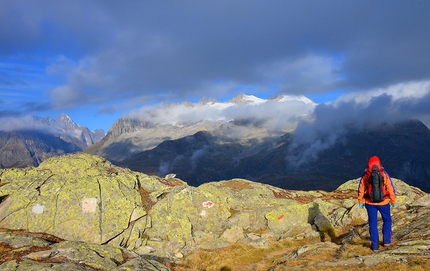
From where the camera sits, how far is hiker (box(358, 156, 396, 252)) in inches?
741

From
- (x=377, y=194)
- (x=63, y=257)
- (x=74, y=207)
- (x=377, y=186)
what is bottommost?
(x=63, y=257)

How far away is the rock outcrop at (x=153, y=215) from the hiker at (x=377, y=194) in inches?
175

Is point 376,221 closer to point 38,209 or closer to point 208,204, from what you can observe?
point 208,204

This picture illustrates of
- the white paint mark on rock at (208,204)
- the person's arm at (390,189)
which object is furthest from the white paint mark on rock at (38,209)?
the person's arm at (390,189)

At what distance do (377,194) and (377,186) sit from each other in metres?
0.54

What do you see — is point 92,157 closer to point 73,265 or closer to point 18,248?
point 18,248

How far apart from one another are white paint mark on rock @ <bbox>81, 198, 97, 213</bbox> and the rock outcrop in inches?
3.8

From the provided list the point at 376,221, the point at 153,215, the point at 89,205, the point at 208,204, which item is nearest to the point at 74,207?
the point at 89,205

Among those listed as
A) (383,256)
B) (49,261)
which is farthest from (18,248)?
(383,256)

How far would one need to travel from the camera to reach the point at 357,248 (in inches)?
802

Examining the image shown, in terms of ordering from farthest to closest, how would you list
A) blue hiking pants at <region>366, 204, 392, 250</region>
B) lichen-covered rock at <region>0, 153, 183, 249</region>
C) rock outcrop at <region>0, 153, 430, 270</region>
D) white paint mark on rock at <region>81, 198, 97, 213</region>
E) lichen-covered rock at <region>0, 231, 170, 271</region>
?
white paint mark on rock at <region>81, 198, 97, 213</region>
rock outcrop at <region>0, 153, 430, 270</region>
lichen-covered rock at <region>0, 153, 183, 249</region>
blue hiking pants at <region>366, 204, 392, 250</region>
lichen-covered rock at <region>0, 231, 170, 271</region>

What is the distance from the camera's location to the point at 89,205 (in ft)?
96.0

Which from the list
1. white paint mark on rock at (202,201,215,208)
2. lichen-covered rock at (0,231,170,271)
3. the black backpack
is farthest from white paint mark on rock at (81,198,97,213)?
the black backpack

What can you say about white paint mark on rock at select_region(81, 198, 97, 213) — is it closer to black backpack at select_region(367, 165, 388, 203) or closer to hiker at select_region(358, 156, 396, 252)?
hiker at select_region(358, 156, 396, 252)
